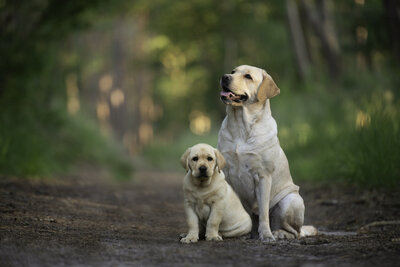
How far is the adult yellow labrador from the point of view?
18.6 ft

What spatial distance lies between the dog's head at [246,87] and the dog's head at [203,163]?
0.77 m

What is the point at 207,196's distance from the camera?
17.2 ft

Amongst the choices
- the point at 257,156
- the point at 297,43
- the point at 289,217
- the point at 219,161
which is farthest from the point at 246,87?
the point at 297,43

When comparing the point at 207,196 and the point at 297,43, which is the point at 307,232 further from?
the point at 297,43

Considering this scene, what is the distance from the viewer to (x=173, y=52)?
35.4 meters

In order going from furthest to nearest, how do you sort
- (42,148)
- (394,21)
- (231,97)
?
(42,148), (394,21), (231,97)

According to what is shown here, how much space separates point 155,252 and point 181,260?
388 millimetres

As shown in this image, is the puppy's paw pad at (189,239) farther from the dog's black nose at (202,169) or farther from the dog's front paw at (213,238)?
the dog's black nose at (202,169)

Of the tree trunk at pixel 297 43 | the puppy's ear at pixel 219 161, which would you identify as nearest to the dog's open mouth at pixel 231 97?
the puppy's ear at pixel 219 161

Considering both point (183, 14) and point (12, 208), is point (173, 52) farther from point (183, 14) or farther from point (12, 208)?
point (12, 208)

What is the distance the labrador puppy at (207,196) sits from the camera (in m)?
5.21

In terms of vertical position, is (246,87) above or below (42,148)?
above

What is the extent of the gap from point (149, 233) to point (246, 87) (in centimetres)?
188

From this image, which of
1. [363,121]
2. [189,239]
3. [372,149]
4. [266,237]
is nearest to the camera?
[189,239]
